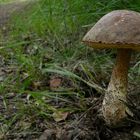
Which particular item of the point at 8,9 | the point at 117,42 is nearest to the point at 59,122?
the point at 117,42

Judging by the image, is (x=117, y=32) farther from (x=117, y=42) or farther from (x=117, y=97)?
(x=117, y=97)

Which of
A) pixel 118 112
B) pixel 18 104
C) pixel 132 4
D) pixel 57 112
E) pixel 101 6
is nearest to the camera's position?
pixel 118 112

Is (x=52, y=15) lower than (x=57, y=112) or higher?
higher

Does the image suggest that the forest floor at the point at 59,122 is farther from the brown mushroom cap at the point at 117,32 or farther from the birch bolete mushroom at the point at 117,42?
the brown mushroom cap at the point at 117,32

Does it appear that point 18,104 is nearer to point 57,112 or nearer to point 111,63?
point 57,112

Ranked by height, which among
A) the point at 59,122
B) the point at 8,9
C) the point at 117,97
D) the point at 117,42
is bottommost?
the point at 8,9

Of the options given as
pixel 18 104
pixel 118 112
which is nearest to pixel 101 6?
pixel 18 104

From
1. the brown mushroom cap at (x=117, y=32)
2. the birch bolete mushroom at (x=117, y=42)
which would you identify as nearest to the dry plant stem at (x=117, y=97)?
the birch bolete mushroom at (x=117, y=42)
